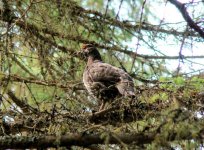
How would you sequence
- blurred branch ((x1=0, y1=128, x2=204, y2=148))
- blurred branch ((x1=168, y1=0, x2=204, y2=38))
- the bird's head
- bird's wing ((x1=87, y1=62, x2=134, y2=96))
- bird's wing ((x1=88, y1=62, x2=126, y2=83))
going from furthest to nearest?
the bird's head → bird's wing ((x1=88, y1=62, x2=126, y2=83)) → bird's wing ((x1=87, y1=62, x2=134, y2=96)) → blurred branch ((x1=168, y1=0, x2=204, y2=38)) → blurred branch ((x1=0, y1=128, x2=204, y2=148))

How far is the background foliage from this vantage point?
3.00 metres

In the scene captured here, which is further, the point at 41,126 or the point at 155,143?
the point at 41,126

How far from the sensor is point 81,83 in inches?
214

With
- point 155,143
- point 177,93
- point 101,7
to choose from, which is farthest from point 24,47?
point 155,143

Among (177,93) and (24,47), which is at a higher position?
(24,47)

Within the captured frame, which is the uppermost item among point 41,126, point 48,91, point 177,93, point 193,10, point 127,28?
point 127,28

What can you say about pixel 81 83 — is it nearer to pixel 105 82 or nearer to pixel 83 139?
pixel 105 82

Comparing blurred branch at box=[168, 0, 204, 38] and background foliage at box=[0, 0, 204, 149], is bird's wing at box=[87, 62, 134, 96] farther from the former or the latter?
blurred branch at box=[168, 0, 204, 38]

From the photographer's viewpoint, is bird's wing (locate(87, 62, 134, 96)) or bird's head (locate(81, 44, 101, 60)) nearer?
bird's wing (locate(87, 62, 134, 96))

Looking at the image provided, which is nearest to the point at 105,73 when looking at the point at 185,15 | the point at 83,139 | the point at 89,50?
the point at 89,50

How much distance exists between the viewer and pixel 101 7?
22.5ft

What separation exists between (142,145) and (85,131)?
1.37 ft

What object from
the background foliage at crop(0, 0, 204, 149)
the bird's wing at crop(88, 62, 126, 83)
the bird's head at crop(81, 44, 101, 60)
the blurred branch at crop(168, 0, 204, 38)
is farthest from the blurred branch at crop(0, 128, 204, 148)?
the bird's head at crop(81, 44, 101, 60)

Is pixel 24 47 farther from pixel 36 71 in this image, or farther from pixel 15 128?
pixel 15 128
